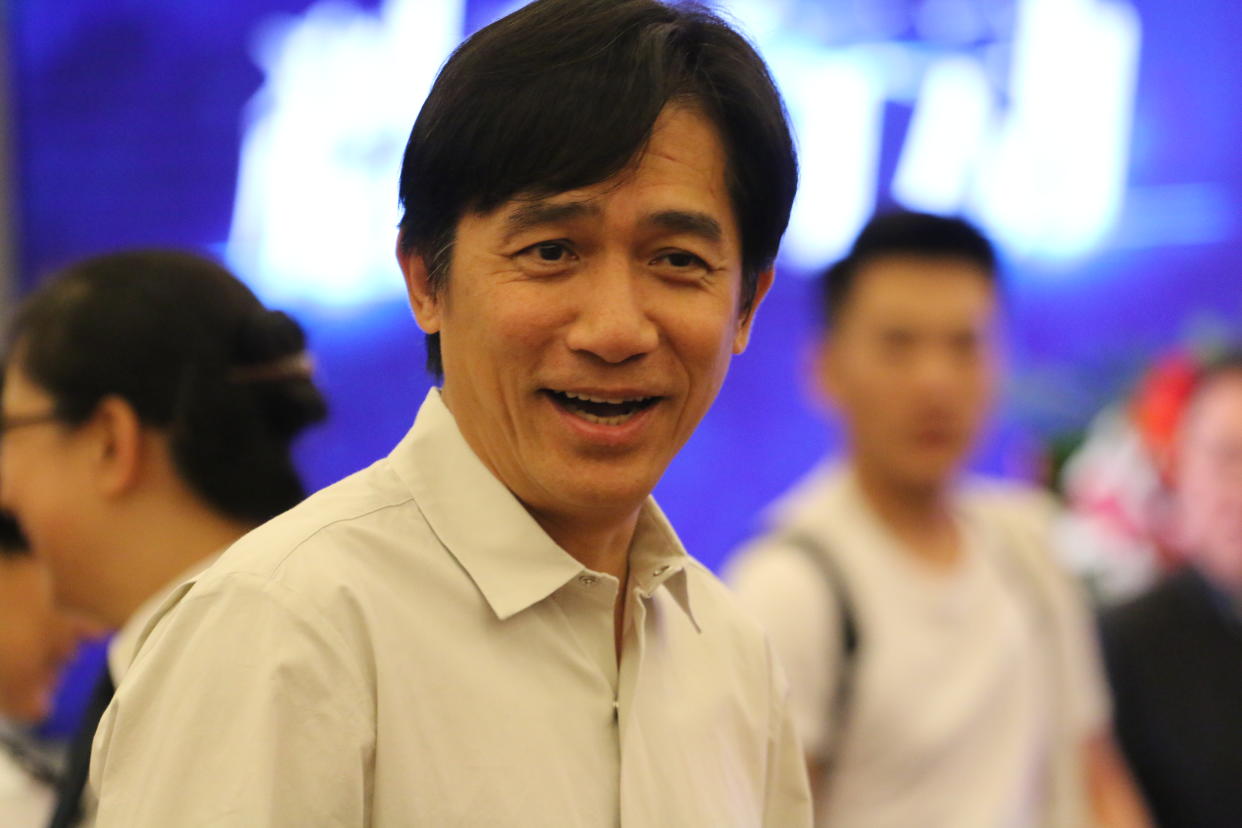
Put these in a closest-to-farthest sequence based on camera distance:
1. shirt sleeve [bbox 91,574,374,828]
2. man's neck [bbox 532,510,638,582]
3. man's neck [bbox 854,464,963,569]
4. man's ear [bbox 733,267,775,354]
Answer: shirt sleeve [bbox 91,574,374,828] → man's neck [bbox 532,510,638,582] → man's ear [bbox 733,267,775,354] → man's neck [bbox 854,464,963,569]

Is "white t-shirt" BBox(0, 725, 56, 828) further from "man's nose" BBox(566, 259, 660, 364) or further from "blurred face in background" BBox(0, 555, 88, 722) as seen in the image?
"man's nose" BBox(566, 259, 660, 364)

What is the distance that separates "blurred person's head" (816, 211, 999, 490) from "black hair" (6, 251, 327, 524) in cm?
129

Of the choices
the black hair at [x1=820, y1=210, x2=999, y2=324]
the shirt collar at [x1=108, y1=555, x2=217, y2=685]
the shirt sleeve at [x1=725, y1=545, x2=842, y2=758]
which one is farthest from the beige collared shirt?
the black hair at [x1=820, y1=210, x2=999, y2=324]

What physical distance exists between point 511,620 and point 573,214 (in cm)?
34

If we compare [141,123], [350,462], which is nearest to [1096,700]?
[350,462]

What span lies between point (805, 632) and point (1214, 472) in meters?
1.35

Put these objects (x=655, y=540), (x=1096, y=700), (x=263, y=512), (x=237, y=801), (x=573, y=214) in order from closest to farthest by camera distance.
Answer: (x=237, y=801) → (x=573, y=214) → (x=655, y=540) → (x=263, y=512) → (x=1096, y=700)

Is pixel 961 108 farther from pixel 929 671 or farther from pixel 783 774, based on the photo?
pixel 783 774

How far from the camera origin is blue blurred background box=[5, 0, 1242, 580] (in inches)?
156

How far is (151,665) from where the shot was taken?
1063mm

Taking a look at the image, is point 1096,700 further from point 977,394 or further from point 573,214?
point 573,214

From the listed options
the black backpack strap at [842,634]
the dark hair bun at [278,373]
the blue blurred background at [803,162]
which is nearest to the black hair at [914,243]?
the black backpack strap at [842,634]

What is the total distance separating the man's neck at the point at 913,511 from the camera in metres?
2.69

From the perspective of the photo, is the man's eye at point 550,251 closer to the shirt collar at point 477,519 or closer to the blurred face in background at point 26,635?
the shirt collar at point 477,519
